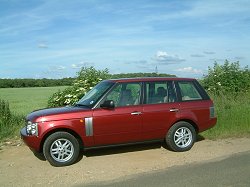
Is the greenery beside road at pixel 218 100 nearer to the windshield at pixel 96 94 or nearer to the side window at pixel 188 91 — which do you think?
the side window at pixel 188 91

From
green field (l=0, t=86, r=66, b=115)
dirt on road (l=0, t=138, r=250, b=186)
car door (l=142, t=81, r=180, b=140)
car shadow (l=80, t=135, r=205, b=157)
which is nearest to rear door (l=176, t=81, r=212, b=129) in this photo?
car door (l=142, t=81, r=180, b=140)

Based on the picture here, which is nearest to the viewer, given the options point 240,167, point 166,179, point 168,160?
point 166,179

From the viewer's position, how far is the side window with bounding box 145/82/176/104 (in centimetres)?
924

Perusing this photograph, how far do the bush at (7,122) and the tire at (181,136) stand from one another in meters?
4.93

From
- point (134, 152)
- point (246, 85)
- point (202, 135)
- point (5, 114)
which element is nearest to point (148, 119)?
point (134, 152)

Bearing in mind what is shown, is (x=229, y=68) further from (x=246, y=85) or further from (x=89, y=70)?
(x=89, y=70)

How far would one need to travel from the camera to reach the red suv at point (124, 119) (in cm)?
821

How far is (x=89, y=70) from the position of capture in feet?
48.0

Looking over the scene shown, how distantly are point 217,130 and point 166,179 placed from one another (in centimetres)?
522

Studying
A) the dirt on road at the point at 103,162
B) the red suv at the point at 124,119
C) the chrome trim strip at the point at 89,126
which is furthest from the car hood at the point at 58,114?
the dirt on road at the point at 103,162

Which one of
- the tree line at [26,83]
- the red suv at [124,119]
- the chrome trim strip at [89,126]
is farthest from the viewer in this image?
the tree line at [26,83]

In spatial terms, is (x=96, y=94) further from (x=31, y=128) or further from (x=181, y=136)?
(x=181, y=136)

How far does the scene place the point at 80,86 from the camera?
14031mm

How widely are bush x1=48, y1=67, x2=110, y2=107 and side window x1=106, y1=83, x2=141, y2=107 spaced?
15.6 ft
